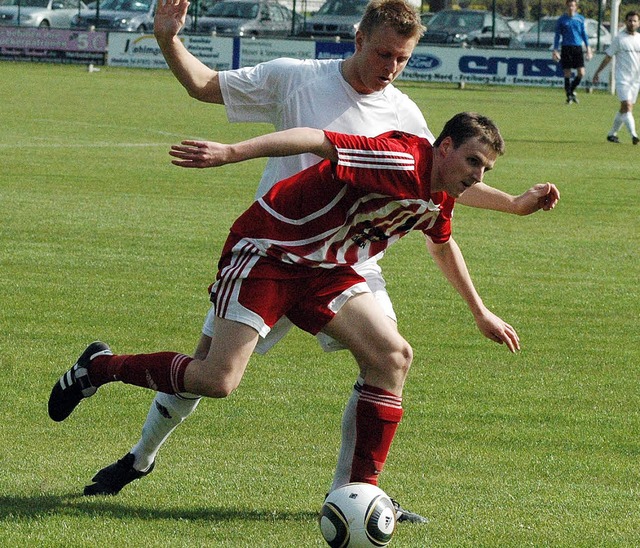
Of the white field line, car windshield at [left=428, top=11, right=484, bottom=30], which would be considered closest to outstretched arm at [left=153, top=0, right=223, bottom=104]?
the white field line

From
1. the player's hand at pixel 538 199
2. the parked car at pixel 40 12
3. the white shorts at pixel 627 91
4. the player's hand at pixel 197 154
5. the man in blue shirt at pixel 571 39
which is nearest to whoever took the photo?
the player's hand at pixel 197 154

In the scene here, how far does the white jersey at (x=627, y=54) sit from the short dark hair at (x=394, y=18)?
710 inches

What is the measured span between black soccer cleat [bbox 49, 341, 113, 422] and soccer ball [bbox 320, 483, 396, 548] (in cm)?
122

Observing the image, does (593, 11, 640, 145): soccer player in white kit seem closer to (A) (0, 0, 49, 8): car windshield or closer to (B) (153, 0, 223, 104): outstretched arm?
(B) (153, 0, 223, 104): outstretched arm

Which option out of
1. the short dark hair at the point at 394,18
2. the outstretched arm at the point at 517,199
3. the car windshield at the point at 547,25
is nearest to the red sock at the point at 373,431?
the outstretched arm at the point at 517,199

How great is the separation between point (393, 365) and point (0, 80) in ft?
90.3

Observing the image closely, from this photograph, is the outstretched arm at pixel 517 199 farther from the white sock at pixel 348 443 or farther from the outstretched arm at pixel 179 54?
the outstretched arm at pixel 179 54

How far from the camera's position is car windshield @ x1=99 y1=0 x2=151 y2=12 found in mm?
A: 39312

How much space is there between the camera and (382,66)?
4.99 meters

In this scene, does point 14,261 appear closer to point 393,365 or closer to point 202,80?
point 202,80

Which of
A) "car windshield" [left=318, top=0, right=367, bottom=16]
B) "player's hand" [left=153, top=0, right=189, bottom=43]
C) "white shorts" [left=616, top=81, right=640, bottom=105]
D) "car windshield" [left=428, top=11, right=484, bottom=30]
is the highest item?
"player's hand" [left=153, top=0, right=189, bottom=43]

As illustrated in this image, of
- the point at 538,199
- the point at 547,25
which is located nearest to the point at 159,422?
the point at 538,199

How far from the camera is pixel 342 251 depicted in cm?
477

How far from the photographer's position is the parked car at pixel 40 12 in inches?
1565
